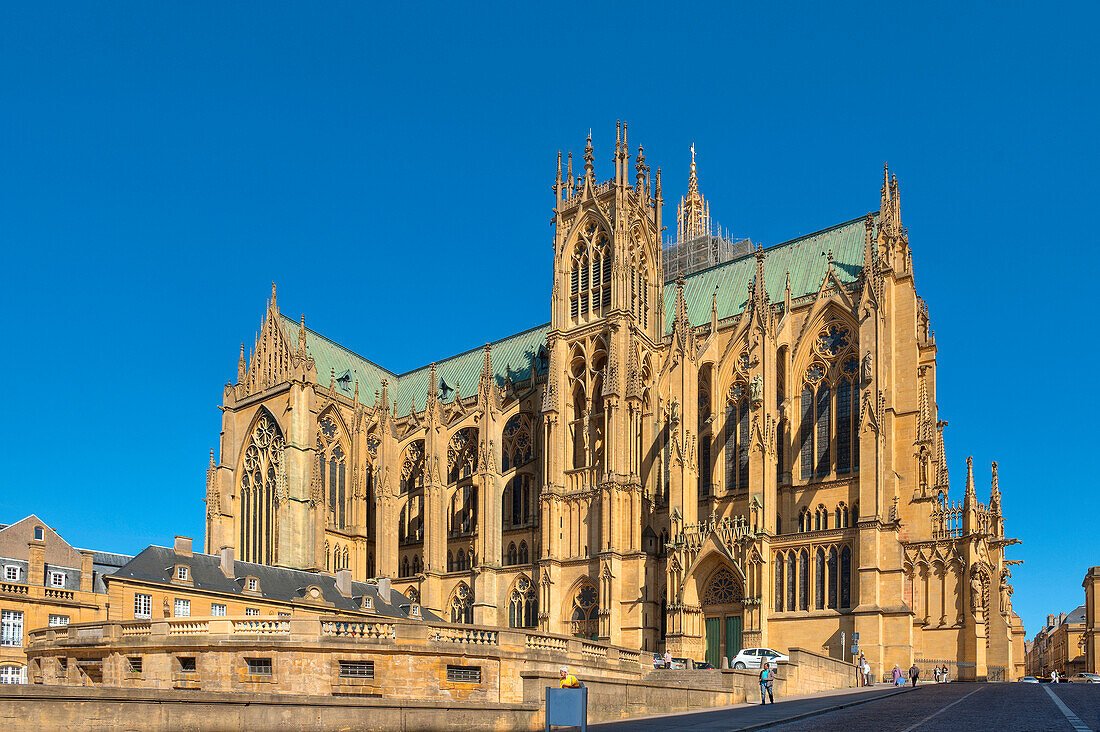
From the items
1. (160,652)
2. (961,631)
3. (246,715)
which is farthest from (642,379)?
(246,715)

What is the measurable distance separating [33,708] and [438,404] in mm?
50381

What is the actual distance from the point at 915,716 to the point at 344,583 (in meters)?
43.2

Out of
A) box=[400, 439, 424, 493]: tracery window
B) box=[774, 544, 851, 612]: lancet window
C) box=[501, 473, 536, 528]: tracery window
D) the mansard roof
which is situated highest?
the mansard roof

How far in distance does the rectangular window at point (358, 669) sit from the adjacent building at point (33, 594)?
19876 millimetres

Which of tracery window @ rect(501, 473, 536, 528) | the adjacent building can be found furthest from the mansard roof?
the adjacent building

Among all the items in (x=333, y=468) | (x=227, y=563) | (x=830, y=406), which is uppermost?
(x=830, y=406)

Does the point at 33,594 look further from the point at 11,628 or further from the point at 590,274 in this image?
the point at 590,274

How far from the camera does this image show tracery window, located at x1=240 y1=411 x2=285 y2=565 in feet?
225

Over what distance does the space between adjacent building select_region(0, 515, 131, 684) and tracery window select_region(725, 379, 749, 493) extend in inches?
1214

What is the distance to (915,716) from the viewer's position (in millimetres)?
22516

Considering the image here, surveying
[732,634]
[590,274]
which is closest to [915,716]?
[732,634]

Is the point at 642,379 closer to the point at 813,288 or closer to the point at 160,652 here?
the point at 813,288

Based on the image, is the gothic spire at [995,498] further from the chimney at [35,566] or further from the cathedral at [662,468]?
the chimney at [35,566]

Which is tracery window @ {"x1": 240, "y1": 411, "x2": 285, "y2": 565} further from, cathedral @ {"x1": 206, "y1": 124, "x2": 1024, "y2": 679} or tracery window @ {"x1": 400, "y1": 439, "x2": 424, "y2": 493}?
tracery window @ {"x1": 400, "y1": 439, "x2": 424, "y2": 493}
